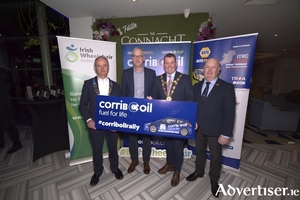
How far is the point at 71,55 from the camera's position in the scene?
2266mm

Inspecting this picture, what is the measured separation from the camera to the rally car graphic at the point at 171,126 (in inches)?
63.4

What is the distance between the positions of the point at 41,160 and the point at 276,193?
4096mm

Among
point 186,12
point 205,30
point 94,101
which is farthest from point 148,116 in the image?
point 186,12

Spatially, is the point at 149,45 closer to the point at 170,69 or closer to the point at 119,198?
the point at 170,69

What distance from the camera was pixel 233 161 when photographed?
249 centimetres

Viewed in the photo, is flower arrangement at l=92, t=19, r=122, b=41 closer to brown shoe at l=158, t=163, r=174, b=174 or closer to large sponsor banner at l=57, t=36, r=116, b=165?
large sponsor banner at l=57, t=36, r=116, b=165

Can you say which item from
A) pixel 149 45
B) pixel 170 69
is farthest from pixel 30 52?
pixel 170 69

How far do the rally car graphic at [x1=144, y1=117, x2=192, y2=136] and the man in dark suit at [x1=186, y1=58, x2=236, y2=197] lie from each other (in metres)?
0.37

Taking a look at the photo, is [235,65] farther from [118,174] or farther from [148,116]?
[118,174]

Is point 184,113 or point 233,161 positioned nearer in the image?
point 184,113

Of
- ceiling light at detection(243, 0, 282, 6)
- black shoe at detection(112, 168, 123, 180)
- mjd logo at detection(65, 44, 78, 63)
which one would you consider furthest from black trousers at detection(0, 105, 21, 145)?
ceiling light at detection(243, 0, 282, 6)

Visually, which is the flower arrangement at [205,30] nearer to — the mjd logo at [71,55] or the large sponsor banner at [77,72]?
the large sponsor banner at [77,72]

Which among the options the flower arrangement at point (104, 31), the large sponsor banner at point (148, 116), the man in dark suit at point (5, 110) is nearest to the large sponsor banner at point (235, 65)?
the large sponsor banner at point (148, 116)

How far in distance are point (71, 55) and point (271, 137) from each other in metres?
5.38
